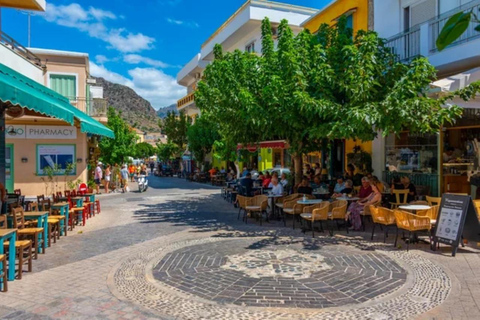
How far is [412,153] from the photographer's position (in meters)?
13.0

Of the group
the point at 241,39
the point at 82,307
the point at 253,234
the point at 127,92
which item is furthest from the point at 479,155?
the point at 127,92

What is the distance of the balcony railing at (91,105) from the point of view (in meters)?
20.8

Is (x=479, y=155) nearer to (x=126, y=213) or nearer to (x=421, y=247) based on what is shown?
(x=421, y=247)

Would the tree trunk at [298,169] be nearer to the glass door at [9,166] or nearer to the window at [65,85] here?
the window at [65,85]

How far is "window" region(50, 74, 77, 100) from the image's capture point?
20.7 metres

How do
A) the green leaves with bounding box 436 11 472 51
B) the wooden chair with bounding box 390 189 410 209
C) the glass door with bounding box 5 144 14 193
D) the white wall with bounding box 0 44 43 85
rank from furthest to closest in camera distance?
1. the glass door with bounding box 5 144 14 193
2. the wooden chair with bounding box 390 189 410 209
3. the white wall with bounding box 0 44 43 85
4. the green leaves with bounding box 436 11 472 51

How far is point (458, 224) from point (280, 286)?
416 centimetres

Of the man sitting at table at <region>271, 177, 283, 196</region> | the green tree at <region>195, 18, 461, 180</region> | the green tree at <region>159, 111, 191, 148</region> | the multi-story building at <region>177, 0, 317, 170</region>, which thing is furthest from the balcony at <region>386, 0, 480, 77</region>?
the green tree at <region>159, 111, 191, 148</region>

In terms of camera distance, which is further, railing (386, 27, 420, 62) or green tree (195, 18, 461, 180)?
railing (386, 27, 420, 62)

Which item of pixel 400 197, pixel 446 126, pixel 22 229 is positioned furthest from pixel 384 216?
pixel 22 229

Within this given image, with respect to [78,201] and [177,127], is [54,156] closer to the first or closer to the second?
[78,201]

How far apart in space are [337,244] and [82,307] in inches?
220

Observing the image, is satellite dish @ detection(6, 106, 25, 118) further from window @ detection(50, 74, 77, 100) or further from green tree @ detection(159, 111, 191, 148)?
green tree @ detection(159, 111, 191, 148)

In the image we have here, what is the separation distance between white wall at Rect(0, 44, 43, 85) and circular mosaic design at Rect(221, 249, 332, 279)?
862 cm
